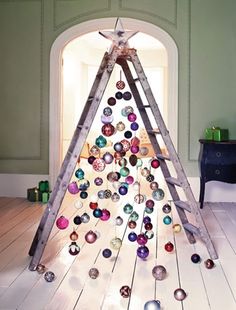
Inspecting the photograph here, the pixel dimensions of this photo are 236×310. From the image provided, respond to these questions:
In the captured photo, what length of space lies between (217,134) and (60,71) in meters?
2.09

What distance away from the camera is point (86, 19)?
4.43 meters

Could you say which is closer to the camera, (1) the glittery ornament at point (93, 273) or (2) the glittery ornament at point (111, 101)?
Answer: (1) the glittery ornament at point (93, 273)

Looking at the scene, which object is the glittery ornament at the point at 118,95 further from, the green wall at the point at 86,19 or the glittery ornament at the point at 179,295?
the green wall at the point at 86,19

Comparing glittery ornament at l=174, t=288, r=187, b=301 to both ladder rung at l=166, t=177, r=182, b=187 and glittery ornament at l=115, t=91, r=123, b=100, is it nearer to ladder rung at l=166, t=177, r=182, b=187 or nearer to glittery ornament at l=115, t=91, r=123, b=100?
ladder rung at l=166, t=177, r=182, b=187

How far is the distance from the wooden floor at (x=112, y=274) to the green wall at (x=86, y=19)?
5.03ft

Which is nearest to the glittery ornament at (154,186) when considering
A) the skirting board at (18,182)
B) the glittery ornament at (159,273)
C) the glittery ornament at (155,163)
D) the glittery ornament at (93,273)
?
the glittery ornament at (155,163)

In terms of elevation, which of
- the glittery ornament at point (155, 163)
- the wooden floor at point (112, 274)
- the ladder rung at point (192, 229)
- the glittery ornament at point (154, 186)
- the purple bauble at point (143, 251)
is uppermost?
the glittery ornament at point (155, 163)

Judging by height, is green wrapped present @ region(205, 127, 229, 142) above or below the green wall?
below

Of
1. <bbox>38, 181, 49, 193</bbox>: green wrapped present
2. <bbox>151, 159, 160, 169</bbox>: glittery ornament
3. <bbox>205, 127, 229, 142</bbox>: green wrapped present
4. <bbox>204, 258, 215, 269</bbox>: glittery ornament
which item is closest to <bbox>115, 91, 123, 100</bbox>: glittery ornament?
<bbox>151, 159, 160, 169</bbox>: glittery ornament

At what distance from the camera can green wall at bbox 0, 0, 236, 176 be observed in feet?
14.1

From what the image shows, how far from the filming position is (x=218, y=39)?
431cm

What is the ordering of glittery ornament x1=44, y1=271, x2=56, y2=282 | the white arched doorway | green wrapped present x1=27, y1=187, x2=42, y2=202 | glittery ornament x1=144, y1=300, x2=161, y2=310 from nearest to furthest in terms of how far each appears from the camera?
1. glittery ornament x1=144, y1=300, x2=161, y2=310
2. glittery ornament x1=44, y1=271, x2=56, y2=282
3. green wrapped present x1=27, y1=187, x2=42, y2=202
4. the white arched doorway

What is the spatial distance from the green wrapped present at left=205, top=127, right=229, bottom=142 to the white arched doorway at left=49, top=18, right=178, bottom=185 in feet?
1.28

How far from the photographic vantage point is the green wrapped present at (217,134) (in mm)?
4059
